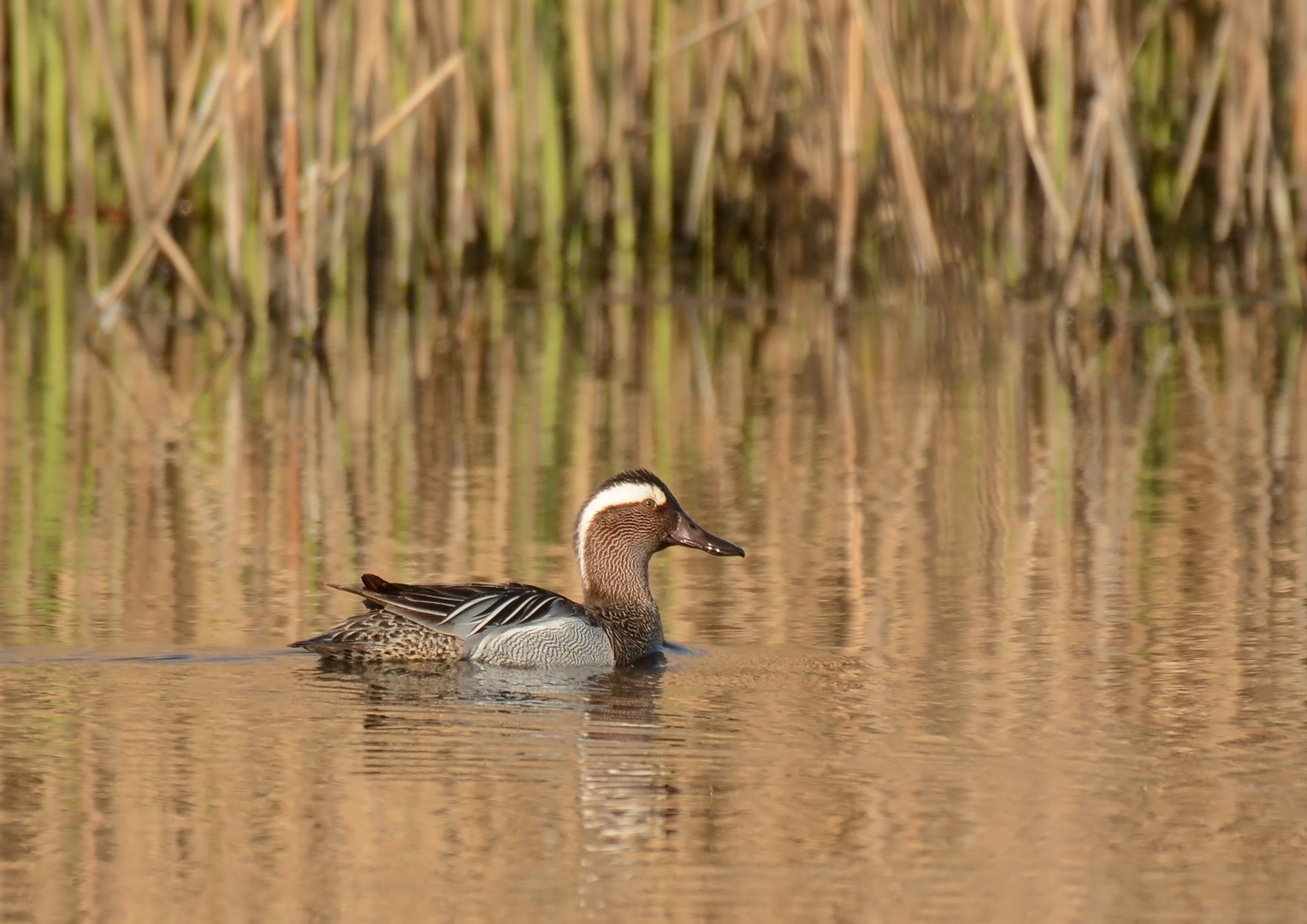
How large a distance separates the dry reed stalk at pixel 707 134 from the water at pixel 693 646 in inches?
96.5

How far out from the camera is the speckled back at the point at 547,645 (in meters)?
5.91

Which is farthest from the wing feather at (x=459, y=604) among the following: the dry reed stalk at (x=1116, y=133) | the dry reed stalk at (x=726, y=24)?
the dry reed stalk at (x=726, y=24)

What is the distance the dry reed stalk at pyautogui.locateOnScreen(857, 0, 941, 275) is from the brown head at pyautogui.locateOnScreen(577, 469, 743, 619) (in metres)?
4.77

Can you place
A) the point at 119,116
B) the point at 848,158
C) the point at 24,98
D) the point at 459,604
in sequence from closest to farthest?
the point at 459,604 < the point at 119,116 < the point at 848,158 < the point at 24,98

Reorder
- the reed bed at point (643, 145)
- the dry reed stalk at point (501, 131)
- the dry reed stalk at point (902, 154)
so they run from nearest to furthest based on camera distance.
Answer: the dry reed stalk at point (902, 154) < the reed bed at point (643, 145) < the dry reed stalk at point (501, 131)

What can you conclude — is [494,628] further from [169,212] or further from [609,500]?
[169,212]

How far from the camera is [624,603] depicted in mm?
6379

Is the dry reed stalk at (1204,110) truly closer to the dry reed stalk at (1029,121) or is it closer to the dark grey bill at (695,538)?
the dry reed stalk at (1029,121)

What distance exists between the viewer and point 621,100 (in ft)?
45.6

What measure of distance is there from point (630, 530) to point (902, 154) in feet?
16.1

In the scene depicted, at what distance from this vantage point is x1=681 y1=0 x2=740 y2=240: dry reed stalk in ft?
43.5

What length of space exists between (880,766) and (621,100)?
31.5ft

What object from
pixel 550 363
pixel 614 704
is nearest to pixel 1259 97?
pixel 550 363

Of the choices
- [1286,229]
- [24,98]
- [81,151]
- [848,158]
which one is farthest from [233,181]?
[1286,229]
